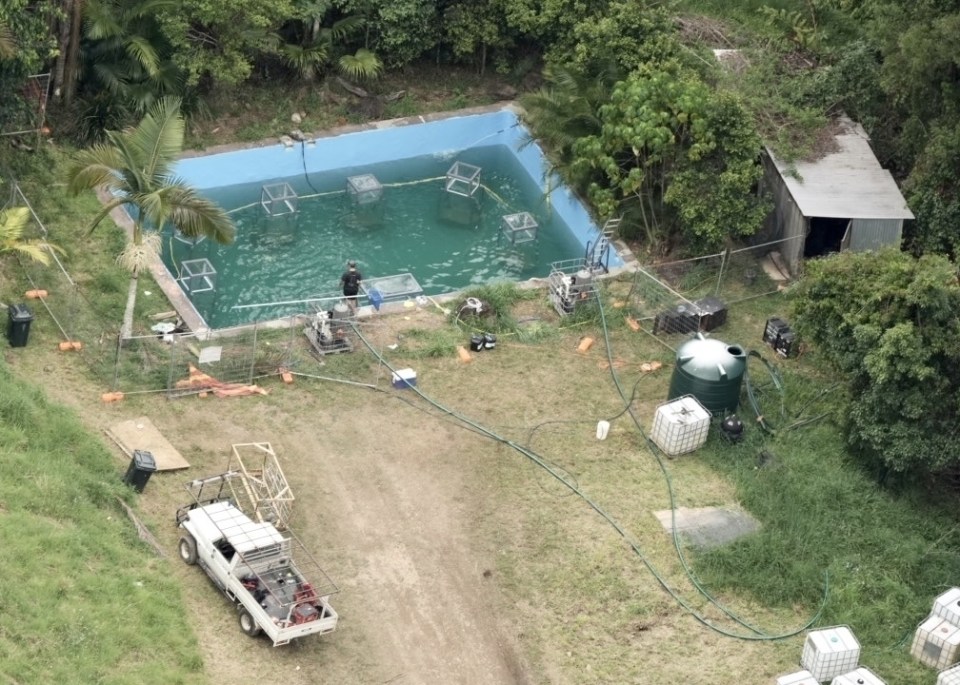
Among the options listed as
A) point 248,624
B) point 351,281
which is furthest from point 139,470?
point 351,281

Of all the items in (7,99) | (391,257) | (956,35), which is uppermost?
(956,35)

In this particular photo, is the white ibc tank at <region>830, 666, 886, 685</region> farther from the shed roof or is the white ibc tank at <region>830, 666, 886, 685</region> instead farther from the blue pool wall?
the blue pool wall

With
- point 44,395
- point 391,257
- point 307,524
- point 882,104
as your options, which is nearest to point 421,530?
point 307,524

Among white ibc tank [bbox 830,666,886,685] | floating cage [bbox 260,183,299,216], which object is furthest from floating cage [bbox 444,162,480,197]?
white ibc tank [bbox 830,666,886,685]

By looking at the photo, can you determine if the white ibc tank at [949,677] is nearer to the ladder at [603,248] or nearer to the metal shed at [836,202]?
the metal shed at [836,202]

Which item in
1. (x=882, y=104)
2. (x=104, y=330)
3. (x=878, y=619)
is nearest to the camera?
(x=878, y=619)

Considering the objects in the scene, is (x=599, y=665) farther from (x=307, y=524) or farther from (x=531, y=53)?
(x=531, y=53)
